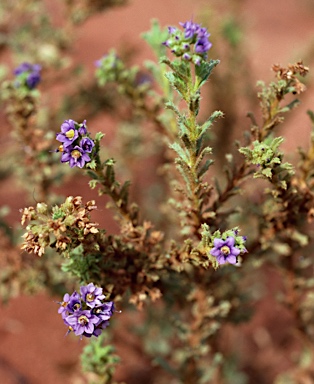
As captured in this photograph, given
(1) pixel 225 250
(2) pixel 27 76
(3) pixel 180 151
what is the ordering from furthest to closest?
(2) pixel 27 76 < (3) pixel 180 151 < (1) pixel 225 250

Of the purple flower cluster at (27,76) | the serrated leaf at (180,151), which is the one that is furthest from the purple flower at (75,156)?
the purple flower cluster at (27,76)

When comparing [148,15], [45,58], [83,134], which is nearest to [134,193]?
[45,58]

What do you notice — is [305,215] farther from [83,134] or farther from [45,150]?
[45,150]

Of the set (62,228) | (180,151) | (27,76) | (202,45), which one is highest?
(27,76)

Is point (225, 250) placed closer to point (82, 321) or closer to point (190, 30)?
point (82, 321)

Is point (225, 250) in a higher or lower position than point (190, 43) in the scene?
lower

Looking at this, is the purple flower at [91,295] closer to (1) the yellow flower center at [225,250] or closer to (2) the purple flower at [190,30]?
(1) the yellow flower center at [225,250]

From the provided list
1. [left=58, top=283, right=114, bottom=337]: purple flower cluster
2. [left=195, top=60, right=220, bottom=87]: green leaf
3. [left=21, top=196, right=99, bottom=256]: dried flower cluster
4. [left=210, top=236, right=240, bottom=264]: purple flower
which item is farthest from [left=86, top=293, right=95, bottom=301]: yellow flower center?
[left=195, top=60, right=220, bottom=87]: green leaf

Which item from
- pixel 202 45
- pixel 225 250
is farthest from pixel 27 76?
pixel 225 250
